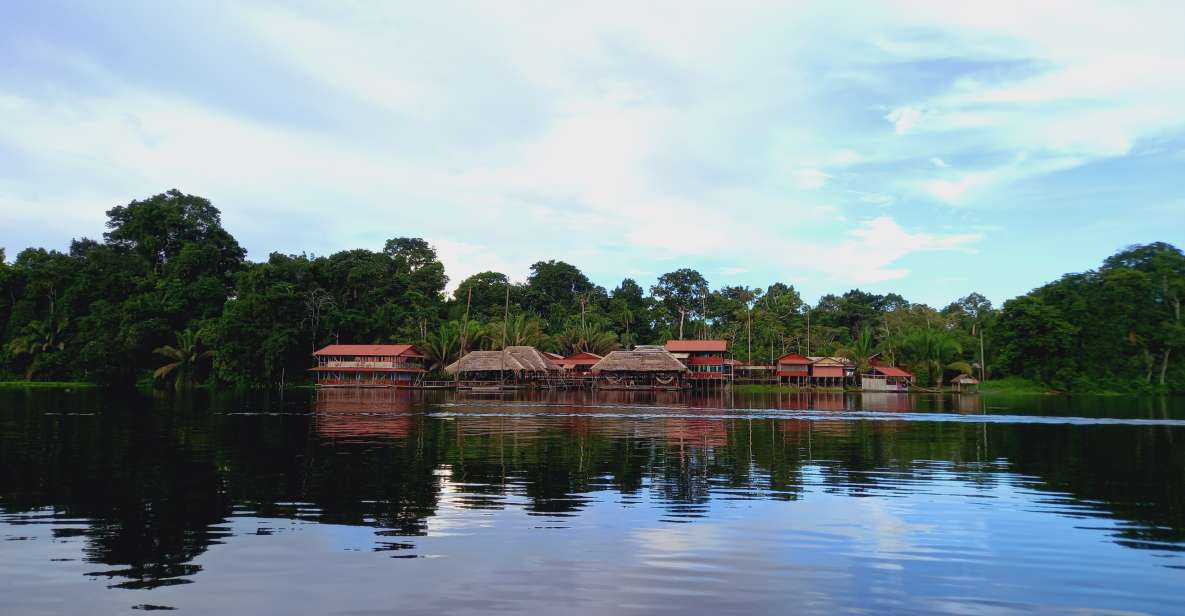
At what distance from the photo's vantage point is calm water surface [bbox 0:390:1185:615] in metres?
7.29

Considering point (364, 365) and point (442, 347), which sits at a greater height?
point (442, 347)

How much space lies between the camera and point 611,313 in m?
83.9

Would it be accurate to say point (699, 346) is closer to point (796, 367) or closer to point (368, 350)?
point (796, 367)

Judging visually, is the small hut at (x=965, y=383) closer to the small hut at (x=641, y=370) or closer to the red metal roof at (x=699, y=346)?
the red metal roof at (x=699, y=346)

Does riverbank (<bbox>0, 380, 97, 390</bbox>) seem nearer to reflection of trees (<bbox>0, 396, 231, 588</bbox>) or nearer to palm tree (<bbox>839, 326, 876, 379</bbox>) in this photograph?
reflection of trees (<bbox>0, 396, 231, 588</bbox>)

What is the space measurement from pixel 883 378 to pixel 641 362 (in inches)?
866

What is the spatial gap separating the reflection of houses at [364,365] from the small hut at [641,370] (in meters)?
17.8

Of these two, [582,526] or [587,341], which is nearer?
[582,526]

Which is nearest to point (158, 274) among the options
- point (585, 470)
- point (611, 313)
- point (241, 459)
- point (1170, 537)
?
point (611, 313)

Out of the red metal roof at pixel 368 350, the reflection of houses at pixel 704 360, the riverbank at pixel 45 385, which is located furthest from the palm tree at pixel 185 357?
the reflection of houses at pixel 704 360

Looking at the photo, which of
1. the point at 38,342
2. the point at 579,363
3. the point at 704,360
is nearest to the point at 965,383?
the point at 704,360

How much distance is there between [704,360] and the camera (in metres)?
65.7

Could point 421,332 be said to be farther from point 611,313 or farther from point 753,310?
point 753,310

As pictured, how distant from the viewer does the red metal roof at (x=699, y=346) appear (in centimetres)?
6539
